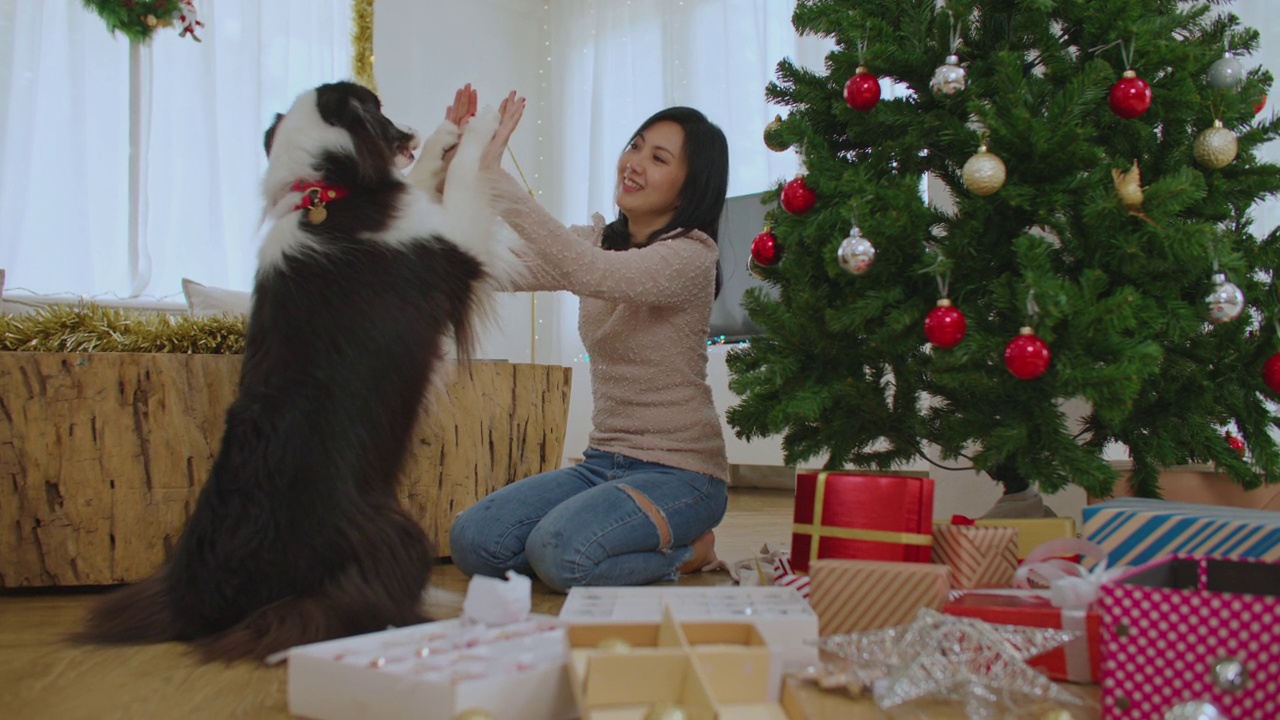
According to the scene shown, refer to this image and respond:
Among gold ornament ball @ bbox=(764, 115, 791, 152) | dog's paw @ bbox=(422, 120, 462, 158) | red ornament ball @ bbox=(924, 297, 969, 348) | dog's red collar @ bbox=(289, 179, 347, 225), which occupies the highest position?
gold ornament ball @ bbox=(764, 115, 791, 152)

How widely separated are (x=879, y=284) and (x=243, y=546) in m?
1.09

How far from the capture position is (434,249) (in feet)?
5.08

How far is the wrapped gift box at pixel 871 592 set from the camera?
52.6 inches

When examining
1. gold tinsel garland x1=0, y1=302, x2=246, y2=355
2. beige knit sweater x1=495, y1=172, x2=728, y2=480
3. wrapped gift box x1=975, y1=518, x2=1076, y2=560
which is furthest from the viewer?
gold tinsel garland x1=0, y1=302, x2=246, y2=355

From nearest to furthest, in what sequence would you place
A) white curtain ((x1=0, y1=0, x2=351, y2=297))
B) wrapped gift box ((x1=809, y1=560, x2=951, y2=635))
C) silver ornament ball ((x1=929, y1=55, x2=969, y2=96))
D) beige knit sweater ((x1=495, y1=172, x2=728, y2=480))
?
wrapped gift box ((x1=809, y1=560, x2=951, y2=635)) → silver ornament ball ((x1=929, y1=55, x2=969, y2=96)) → beige knit sweater ((x1=495, y1=172, x2=728, y2=480)) → white curtain ((x1=0, y1=0, x2=351, y2=297))

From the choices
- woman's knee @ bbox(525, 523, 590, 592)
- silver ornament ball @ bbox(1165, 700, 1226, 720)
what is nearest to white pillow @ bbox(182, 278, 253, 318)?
woman's knee @ bbox(525, 523, 590, 592)

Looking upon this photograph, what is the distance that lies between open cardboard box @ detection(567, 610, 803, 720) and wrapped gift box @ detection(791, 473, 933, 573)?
54 centimetres

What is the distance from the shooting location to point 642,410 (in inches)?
77.9

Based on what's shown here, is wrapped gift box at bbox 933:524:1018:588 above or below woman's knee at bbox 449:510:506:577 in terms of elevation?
above

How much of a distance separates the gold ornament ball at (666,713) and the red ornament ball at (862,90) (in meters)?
1.15

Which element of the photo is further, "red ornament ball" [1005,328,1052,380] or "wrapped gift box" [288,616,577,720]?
"red ornament ball" [1005,328,1052,380]

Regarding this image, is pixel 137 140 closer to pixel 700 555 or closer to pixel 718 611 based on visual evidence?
pixel 700 555

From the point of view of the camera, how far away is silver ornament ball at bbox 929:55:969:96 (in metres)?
1.56

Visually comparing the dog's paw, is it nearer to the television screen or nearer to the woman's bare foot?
the woman's bare foot
